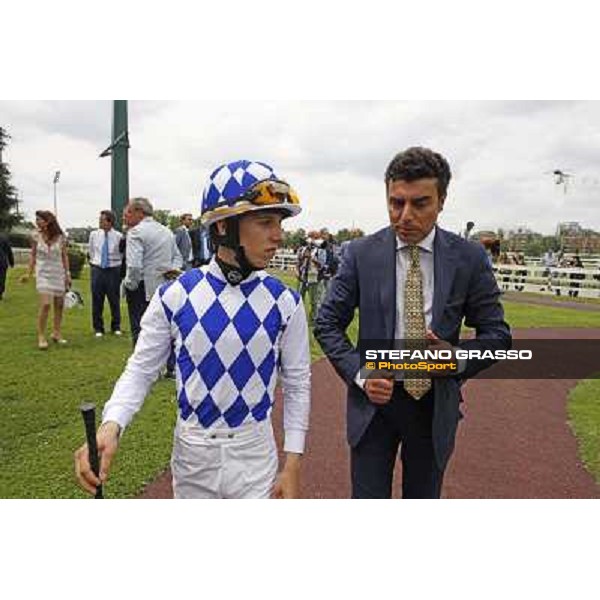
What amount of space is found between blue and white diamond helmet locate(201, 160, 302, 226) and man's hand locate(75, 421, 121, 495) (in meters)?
0.64

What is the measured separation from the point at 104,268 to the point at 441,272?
210 inches

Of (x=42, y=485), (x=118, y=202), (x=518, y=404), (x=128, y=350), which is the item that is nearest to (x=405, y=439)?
(x=42, y=485)

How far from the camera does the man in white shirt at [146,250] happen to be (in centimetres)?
453

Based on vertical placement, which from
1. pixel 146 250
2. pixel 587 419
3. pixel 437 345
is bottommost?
pixel 587 419

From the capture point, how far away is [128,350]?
5707mm

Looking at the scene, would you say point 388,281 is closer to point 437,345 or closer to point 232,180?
point 437,345

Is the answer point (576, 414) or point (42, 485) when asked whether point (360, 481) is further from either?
point (576, 414)

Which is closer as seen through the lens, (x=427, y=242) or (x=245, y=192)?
(x=245, y=192)

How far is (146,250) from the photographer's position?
4.57 m

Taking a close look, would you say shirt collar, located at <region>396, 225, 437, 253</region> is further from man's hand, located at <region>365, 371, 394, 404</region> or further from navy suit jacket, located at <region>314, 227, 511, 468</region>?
man's hand, located at <region>365, 371, 394, 404</region>

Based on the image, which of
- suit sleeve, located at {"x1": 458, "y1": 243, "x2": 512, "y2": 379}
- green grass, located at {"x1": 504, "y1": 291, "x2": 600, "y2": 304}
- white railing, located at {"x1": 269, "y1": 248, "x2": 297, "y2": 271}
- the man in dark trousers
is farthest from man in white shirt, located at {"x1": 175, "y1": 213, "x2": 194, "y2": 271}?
green grass, located at {"x1": 504, "y1": 291, "x2": 600, "y2": 304}

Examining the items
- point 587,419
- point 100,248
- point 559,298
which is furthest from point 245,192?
point 559,298

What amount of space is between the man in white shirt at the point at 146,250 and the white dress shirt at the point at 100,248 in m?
1.54

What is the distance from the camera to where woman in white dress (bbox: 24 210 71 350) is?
5.58m
